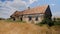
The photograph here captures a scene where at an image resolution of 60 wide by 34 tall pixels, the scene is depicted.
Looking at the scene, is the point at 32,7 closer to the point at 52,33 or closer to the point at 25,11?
the point at 25,11

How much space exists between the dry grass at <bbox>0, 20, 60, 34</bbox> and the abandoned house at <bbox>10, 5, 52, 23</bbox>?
104 millimetres

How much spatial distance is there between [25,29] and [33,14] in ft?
0.94

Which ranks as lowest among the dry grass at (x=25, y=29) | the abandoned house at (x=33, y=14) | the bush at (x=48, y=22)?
the dry grass at (x=25, y=29)

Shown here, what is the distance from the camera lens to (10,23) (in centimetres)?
277

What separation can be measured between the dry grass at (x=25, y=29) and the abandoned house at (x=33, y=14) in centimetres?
10

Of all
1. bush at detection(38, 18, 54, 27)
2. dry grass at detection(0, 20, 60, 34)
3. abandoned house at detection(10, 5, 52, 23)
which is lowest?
dry grass at detection(0, 20, 60, 34)

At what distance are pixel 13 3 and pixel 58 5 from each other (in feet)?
2.47

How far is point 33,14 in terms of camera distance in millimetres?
2775

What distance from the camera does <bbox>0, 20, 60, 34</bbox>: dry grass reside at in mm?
2678

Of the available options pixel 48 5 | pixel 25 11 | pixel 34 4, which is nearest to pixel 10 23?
pixel 25 11

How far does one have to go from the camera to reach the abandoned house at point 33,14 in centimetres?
271

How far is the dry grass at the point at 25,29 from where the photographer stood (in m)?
2.68

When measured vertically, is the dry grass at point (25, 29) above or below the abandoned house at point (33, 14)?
below

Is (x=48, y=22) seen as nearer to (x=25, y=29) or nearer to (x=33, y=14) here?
(x=33, y=14)
